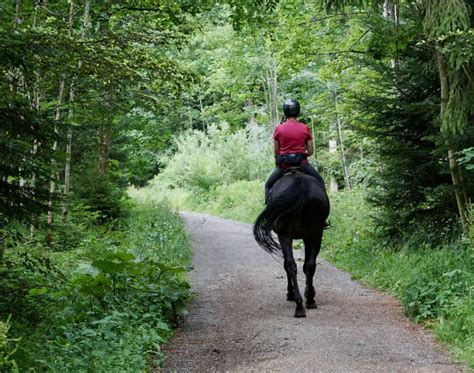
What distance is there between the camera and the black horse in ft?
28.0

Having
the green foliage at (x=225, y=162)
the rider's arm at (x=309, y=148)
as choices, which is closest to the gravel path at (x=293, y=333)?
the rider's arm at (x=309, y=148)

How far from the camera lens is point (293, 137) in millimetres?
8984

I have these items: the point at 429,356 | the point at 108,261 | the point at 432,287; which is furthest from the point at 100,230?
the point at 429,356

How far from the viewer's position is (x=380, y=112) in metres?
12.0

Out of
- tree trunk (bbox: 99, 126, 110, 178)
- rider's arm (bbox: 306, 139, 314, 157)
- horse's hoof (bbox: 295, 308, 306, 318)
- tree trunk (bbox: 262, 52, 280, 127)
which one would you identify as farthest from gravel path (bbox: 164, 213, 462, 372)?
tree trunk (bbox: 262, 52, 280, 127)

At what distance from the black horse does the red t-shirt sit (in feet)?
1.35

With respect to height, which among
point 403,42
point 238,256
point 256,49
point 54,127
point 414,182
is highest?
point 256,49

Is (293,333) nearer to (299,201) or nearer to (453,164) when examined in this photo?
(299,201)

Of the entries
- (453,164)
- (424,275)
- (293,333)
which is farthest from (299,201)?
(453,164)

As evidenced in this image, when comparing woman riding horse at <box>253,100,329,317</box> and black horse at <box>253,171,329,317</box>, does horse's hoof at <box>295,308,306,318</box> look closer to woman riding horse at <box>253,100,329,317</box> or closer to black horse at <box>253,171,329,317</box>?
woman riding horse at <box>253,100,329,317</box>

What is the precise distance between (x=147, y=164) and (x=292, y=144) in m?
14.7

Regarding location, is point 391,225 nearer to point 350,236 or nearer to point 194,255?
point 350,236

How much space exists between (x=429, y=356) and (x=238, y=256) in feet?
27.9

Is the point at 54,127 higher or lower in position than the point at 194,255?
higher
